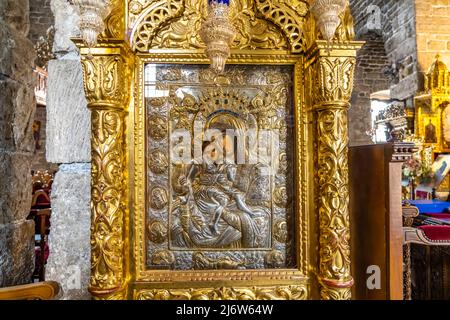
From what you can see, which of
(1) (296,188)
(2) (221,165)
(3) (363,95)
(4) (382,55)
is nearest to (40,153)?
(2) (221,165)

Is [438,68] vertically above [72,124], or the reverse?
[438,68]

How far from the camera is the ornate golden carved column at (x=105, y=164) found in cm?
145

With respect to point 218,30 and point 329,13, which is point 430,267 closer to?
point 329,13

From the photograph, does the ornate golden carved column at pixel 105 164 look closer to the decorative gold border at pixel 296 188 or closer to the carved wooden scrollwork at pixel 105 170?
the carved wooden scrollwork at pixel 105 170

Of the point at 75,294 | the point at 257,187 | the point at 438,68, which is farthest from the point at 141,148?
the point at 438,68

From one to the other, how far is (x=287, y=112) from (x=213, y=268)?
95 centimetres

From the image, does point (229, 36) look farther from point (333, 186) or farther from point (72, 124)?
point (72, 124)

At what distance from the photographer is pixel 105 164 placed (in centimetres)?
146

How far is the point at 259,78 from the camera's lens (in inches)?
67.2

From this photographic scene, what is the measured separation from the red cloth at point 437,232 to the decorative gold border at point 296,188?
1062 millimetres

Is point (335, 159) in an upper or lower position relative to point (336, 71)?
lower

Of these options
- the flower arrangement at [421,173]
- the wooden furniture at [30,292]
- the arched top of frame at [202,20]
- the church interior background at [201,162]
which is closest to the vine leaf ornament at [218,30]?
the church interior background at [201,162]

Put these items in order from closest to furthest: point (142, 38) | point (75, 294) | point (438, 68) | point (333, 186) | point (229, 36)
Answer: point (229, 36)
point (333, 186)
point (142, 38)
point (75, 294)
point (438, 68)

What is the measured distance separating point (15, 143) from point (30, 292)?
83 centimetres
